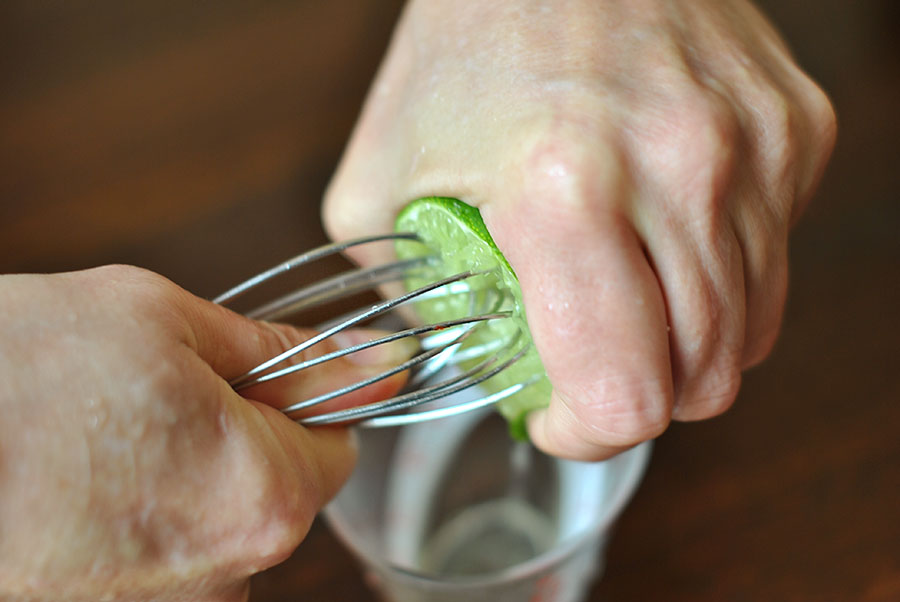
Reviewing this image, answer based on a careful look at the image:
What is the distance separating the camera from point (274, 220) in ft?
2.44

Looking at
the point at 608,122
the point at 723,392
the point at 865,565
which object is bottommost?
the point at 865,565

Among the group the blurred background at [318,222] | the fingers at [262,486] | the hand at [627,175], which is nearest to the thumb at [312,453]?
the fingers at [262,486]

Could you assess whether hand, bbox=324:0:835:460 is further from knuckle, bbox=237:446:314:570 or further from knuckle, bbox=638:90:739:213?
knuckle, bbox=237:446:314:570

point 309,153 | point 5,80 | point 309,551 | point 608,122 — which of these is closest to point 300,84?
point 309,153

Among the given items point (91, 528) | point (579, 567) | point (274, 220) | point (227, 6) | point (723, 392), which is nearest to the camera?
point (91, 528)

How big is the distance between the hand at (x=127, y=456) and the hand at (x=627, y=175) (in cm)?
12

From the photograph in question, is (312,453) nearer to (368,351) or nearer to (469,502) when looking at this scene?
(368,351)

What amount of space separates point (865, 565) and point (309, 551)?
397 millimetres

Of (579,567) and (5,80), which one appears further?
(5,80)

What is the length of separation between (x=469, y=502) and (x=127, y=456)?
43cm

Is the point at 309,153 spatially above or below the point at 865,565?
above

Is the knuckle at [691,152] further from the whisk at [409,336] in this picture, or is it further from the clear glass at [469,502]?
the clear glass at [469,502]

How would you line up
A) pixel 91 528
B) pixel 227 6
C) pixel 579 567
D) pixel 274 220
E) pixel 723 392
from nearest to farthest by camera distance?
pixel 91 528
pixel 723 392
pixel 579 567
pixel 274 220
pixel 227 6

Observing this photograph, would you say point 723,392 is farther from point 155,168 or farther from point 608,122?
point 155,168
